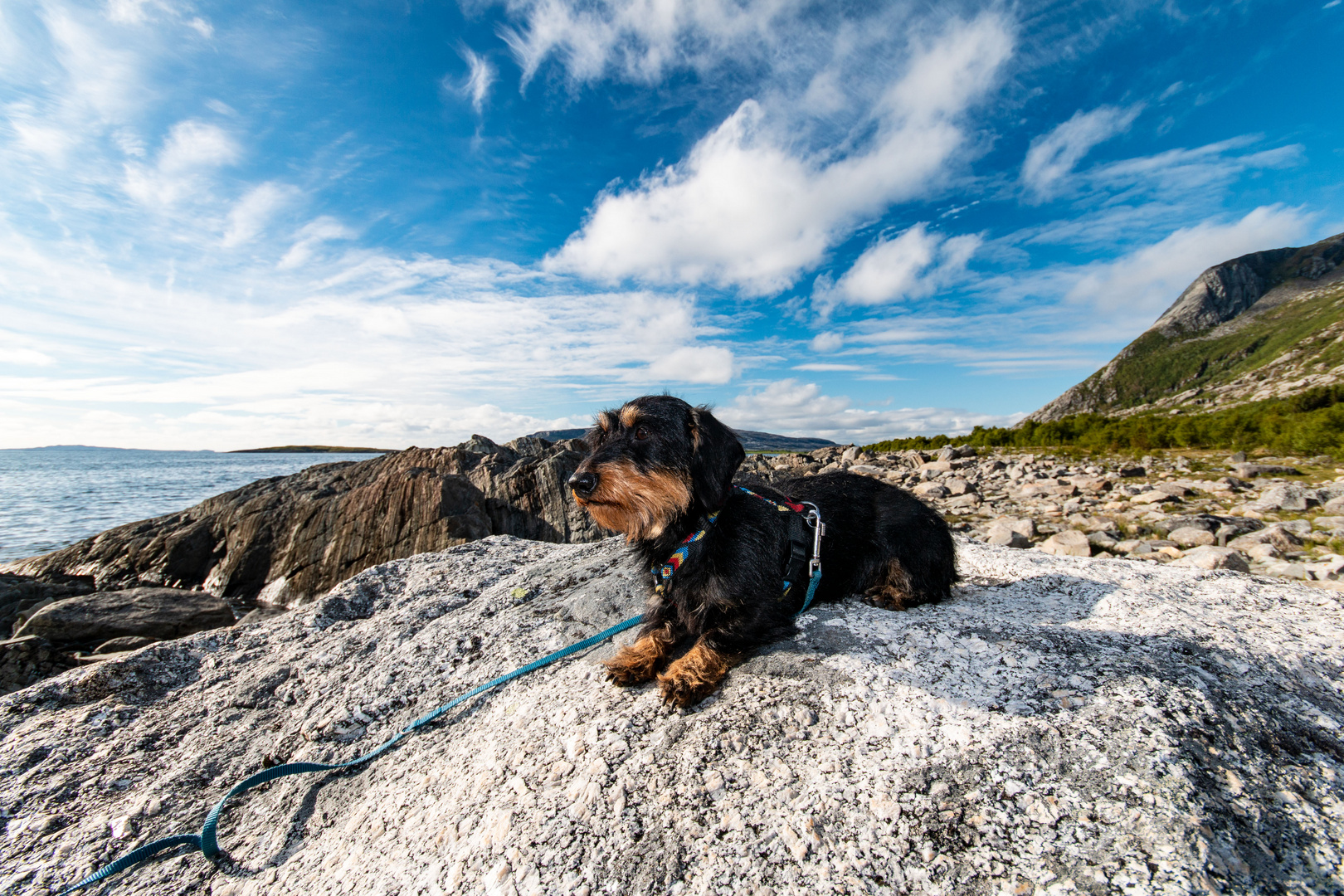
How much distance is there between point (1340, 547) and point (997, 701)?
858 centimetres

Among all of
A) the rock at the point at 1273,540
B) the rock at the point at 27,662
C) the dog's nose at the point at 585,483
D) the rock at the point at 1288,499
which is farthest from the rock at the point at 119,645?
the rock at the point at 1288,499

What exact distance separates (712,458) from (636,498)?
0.59 m

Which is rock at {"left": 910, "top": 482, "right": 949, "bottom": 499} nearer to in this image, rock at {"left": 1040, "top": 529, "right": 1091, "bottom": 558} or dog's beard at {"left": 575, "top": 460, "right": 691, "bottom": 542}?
rock at {"left": 1040, "top": 529, "right": 1091, "bottom": 558}

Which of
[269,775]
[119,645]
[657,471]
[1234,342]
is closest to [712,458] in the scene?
[657,471]

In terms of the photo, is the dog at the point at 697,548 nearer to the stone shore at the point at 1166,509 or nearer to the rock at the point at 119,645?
the stone shore at the point at 1166,509

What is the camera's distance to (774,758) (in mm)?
2359

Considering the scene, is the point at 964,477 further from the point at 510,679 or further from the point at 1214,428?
the point at 510,679

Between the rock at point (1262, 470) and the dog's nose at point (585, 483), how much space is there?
1762 centimetres

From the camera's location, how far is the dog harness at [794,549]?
3.40 meters

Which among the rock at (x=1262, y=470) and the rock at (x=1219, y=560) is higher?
the rock at (x=1262, y=470)

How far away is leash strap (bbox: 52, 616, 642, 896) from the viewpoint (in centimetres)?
265

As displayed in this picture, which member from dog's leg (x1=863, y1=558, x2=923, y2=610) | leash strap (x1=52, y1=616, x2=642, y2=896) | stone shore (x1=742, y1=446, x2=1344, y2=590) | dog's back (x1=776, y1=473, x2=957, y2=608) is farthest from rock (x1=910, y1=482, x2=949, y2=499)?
leash strap (x1=52, y1=616, x2=642, y2=896)

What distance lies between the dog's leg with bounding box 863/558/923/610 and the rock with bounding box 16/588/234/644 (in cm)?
854

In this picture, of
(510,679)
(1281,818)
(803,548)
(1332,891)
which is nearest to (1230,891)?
(1332,891)
